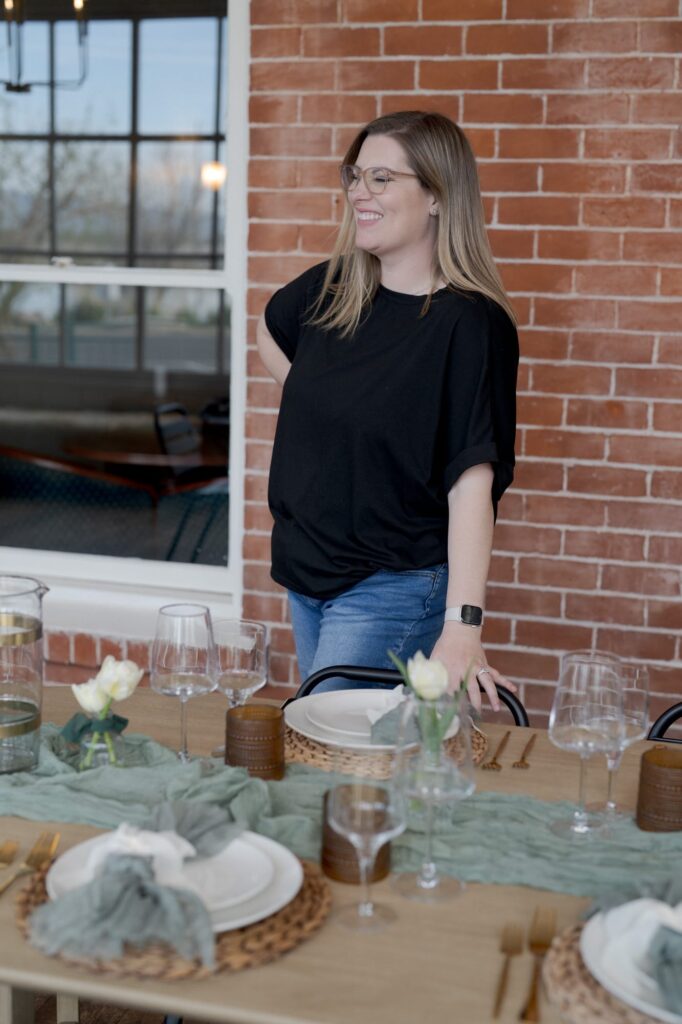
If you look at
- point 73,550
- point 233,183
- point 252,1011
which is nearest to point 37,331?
point 73,550

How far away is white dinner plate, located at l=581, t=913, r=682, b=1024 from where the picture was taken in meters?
1.09

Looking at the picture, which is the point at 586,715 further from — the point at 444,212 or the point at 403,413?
the point at 444,212

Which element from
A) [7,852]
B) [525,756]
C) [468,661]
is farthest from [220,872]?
[468,661]

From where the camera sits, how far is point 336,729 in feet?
5.70

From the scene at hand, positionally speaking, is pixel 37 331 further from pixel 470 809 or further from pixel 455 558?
pixel 470 809

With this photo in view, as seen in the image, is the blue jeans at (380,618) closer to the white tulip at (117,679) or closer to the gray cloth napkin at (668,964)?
the white tulip at (117,679)

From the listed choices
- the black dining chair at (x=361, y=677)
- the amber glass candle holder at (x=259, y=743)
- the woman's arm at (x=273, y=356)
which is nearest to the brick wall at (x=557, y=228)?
the woman's arm at (x=273, y=356)

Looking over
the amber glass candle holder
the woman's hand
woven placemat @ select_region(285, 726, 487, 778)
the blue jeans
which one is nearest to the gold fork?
the amber glass candle holder

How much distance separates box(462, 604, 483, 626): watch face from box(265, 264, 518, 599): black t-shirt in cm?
19

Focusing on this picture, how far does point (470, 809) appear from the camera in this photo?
156 cm

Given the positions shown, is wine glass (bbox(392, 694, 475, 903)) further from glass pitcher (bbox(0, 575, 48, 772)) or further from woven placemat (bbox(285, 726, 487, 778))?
glass pitcher (bbox(0, 575, 48, 772))

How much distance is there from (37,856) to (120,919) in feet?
0.87

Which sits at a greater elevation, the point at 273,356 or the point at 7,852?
the point at 273,356

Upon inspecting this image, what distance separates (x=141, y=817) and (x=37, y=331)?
5060mm
